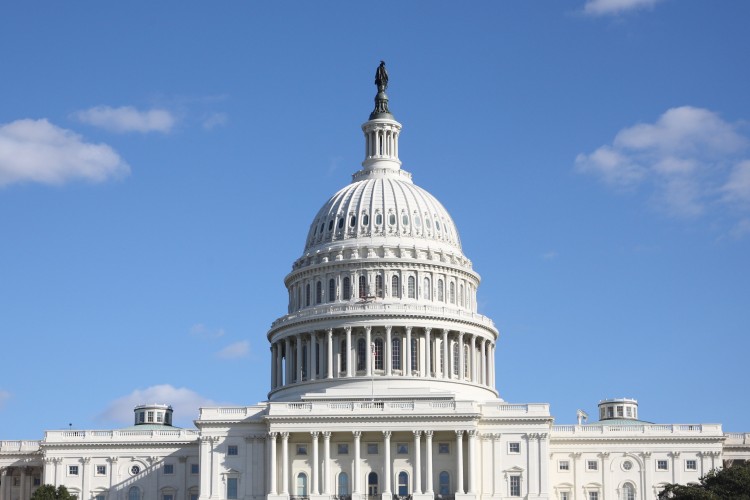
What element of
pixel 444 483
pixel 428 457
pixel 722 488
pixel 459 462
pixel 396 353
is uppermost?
pixel 396 353

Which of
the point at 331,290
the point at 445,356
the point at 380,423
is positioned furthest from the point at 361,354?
the point at 380,423

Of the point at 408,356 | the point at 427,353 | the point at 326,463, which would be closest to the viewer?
the point at 326,463

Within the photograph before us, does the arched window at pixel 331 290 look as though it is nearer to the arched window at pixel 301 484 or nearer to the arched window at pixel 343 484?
the arched window at pixel 301 484

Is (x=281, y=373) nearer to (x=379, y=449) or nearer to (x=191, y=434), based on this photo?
(x=191, y=434)

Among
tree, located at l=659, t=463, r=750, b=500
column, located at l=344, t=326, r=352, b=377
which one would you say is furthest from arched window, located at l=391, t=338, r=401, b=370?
tree, located at l=659, t=463, r=750, b=500

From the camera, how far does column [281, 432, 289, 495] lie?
529ft

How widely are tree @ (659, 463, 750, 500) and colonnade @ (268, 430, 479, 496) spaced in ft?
77.9

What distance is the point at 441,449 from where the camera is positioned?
16275cm

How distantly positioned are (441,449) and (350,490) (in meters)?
9.15

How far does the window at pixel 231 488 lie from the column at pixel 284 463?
4.86 metres

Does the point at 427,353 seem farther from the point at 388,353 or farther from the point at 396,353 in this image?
the point at 388,353

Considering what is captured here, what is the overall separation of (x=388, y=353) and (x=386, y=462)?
20358 mm

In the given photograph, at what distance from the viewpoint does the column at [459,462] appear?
522ft

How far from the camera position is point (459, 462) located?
160m
